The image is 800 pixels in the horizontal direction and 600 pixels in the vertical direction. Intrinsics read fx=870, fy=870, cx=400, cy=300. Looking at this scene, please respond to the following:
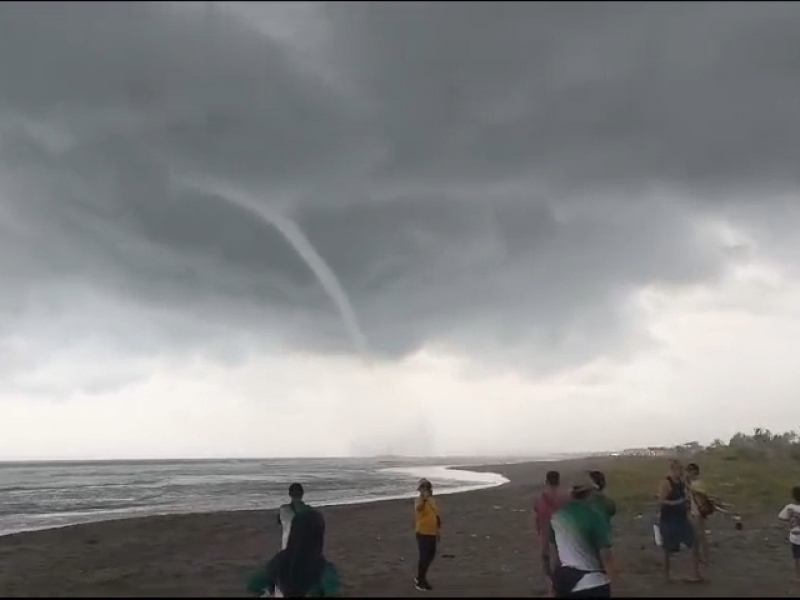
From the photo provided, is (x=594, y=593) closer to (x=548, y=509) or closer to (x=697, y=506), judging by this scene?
(x=548, y=509)

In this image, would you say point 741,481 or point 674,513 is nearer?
point 674,513

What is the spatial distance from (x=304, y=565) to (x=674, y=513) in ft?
22.2

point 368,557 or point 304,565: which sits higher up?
point 304,565

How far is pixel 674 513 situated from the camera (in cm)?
1363

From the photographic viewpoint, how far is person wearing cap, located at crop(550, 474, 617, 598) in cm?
823

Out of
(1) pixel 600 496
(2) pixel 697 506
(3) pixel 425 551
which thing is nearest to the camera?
(1) pixel 600 496

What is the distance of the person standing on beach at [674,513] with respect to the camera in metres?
13.6

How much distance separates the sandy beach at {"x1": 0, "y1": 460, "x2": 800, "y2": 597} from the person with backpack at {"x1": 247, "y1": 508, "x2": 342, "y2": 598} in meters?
3.03

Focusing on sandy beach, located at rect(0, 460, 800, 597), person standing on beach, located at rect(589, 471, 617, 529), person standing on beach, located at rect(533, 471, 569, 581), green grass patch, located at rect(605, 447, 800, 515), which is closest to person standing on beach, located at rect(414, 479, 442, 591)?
sandy beach, located at rect(0, 460, 800, 597)

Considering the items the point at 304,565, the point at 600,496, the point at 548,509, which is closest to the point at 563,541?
the point at 600,496

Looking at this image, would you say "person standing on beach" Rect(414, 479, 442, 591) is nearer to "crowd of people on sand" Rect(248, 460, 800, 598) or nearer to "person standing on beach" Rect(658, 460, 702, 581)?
"crowd of people on sand" Rect(248, 460, 800, 598)

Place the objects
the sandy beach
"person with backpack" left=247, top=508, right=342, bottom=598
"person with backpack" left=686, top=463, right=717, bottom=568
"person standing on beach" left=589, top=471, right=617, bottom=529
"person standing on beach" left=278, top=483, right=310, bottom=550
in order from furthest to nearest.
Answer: the sandy beach → "person with backpack" left=686, top=463, right=717, bottom=568 → "person standing on beach" left=589, top=471, right=617, bottom=529 → "person standing on beach" left=278, top=483, right=310, bottom=550 → "person with backpack" left=247, top=508, right=342, bottom=598

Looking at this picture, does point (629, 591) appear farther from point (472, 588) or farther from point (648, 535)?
point (648, 535)

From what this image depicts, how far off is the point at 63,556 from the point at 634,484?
2141cm
